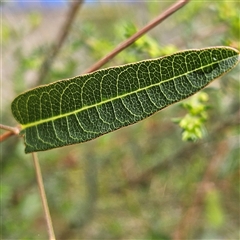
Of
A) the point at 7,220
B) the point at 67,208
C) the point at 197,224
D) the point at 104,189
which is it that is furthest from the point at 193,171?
the point at 7,220

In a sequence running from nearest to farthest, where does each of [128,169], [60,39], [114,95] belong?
[114,95]
[60,39]
[128,169]

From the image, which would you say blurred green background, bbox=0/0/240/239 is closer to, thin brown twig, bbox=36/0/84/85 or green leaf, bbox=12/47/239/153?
thin brown twig, bbox=36/0/84/85

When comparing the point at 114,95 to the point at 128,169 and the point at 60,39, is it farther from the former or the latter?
the point at 128,169

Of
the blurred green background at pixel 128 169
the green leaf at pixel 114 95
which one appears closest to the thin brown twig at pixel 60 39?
the blurred green background at pixel 128 169

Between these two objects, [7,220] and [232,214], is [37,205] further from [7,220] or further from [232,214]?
[232,214]

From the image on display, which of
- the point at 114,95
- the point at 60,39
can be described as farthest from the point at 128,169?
the point at 114,95

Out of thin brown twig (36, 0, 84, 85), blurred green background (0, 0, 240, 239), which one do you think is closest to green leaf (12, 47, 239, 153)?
thin brown twig (36, 0, 84, 85)
